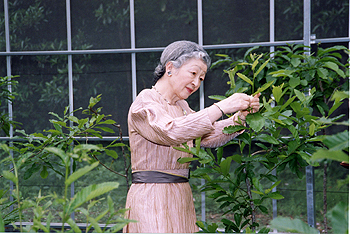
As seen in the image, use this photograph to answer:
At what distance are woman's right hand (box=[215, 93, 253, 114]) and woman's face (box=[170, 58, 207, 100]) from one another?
0.28 m

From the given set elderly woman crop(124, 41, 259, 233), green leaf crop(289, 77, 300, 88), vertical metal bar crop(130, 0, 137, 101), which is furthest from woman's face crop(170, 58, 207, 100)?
vertical metal bar crop(130, 0, 137, 101)

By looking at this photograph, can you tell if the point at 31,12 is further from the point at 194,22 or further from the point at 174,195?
the point at 174,195

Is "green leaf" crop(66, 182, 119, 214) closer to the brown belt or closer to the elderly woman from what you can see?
the elderly woman

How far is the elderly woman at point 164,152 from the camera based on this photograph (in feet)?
4.82

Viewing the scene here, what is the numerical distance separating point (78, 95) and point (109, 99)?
33cm

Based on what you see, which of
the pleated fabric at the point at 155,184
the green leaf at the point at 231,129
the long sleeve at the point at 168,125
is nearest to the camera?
the long sleeve at the point at 168,125

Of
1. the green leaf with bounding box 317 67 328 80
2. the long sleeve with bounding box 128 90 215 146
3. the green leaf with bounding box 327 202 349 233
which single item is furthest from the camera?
the green leaf with bounding box 317 67 328 80

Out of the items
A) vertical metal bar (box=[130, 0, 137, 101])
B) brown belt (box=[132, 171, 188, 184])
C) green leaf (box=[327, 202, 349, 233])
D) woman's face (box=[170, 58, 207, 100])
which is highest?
vertical metal bar (box=[130, 0, 137, 101])

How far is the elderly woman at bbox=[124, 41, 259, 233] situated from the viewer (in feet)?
4.82

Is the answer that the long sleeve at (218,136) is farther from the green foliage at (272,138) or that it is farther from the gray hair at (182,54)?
the gray hair at (182,54)

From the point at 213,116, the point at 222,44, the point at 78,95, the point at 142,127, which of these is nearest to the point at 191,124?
the point at 213,116

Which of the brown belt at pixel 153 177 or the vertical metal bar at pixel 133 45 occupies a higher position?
the vertical metal bar at pixel 133 45

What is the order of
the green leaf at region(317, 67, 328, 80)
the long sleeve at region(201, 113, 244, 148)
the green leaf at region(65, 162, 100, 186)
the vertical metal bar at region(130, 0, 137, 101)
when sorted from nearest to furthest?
the green leaf at region(65, 162, 100, 186) → the long sleeve at region(201, 113, 244, 148) → the green leaf at region(317, 67, 328, 80) → the vertical metal bar at region(130, 0, 137, 101)

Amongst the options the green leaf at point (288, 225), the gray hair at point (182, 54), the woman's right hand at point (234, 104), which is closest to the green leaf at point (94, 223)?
the green leaf at point (288, 225)
